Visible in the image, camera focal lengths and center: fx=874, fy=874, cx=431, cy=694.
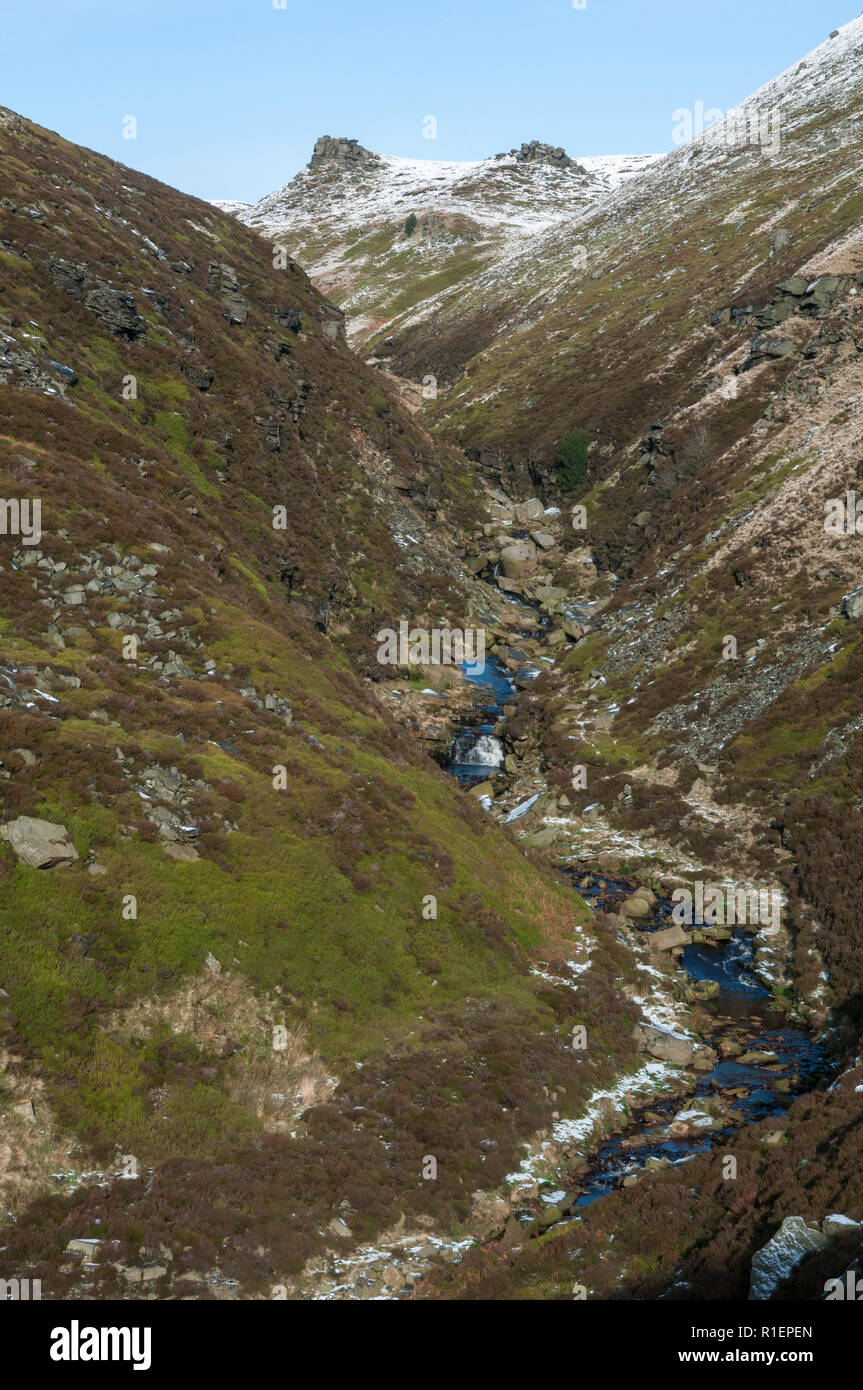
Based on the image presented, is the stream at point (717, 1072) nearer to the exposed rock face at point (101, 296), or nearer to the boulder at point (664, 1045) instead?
the boulder at point (664, 1045)

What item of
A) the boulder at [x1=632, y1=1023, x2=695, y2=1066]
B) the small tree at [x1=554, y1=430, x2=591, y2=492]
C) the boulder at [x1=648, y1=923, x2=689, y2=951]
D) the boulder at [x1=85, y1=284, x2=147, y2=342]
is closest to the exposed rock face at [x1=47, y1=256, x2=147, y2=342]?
the boulder at [x1=85, y1=284, x2=147, y2=342]

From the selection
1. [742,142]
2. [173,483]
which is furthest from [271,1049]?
[742,142]

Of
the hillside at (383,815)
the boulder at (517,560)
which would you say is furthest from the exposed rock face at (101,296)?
the boulder at (517,560)

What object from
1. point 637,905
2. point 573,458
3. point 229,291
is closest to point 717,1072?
point 637,905

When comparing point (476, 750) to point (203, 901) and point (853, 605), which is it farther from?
point (203, 901)

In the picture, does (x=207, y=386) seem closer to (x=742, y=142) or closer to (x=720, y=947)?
(x=720, y=947)

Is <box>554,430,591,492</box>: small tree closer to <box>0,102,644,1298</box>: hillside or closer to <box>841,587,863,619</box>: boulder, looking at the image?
<box>841,587,863,619</box>: boulder
